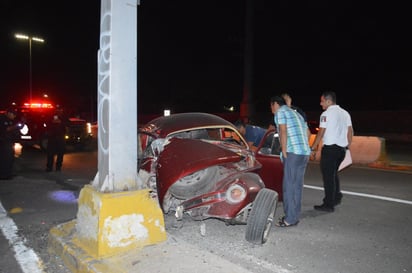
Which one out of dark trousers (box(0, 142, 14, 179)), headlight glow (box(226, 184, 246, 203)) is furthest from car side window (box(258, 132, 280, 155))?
dark trousers (box(0, 142, 14, 179))

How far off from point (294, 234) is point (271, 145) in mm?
1622

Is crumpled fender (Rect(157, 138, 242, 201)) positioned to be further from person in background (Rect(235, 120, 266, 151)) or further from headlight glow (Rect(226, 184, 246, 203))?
person in background (Rect(235, 120, 266, 151))

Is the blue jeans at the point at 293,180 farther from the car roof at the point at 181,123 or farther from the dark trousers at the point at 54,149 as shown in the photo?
the dark trousers at the point at 54,149

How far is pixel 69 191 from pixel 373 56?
133ft

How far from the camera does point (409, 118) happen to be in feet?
103

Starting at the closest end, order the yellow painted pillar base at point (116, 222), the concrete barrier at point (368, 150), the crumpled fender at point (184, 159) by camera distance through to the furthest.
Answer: the yellow painted pillar base at point (116, 222), the crumpled fender at point (184, 159), the concrete barrier at point (368, 150)

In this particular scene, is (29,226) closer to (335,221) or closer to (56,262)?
(56,262)

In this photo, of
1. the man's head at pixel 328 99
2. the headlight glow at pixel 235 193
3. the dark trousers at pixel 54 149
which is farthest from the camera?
the dark trousers at pixel 54 149

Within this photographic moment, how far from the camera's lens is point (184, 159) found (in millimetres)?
4723

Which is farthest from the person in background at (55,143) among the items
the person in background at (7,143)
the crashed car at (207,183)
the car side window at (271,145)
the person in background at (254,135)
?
the car side window at (271,145)

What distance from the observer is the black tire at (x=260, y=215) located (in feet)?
15.1

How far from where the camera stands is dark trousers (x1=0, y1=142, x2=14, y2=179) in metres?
9.14

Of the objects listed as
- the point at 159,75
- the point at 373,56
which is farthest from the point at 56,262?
the point at 159,75

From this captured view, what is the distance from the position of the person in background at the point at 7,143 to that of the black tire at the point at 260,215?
6.87 meters
